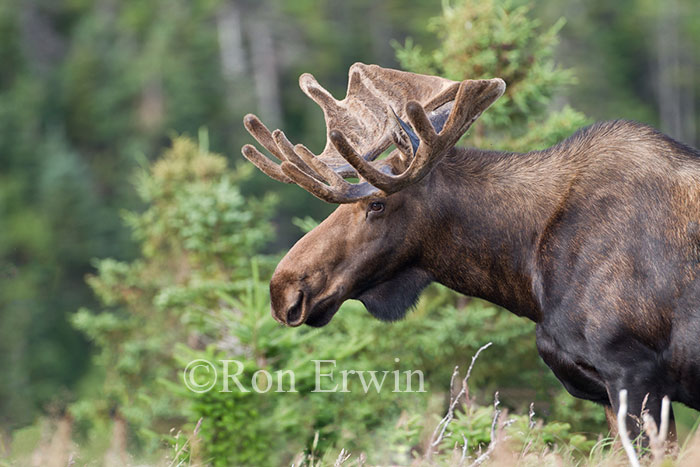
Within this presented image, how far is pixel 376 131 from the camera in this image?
5.37 metres

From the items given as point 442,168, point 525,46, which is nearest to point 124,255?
point 525,46

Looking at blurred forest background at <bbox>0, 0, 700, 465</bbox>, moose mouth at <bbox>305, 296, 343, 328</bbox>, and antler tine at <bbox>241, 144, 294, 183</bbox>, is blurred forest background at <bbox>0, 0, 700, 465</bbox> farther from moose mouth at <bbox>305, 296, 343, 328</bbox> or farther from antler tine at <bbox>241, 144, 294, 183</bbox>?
antler tine at <bbox>241, 144, 294, 183</bbox>

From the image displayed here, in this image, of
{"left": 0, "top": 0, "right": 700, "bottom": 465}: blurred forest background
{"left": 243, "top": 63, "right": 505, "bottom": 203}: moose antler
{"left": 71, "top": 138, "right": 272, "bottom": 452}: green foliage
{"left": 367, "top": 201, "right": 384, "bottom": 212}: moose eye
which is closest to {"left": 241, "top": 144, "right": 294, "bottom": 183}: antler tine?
{"left": 243, "top": 63, "right": 505, "bottom": 203}: moose antler

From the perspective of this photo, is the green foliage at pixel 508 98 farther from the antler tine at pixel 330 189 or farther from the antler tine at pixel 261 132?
the antler tine at pixel 330 189

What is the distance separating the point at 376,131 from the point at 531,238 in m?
1.09

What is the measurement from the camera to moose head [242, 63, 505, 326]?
4.70 meters

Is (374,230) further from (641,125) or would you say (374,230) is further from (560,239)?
(641,125)

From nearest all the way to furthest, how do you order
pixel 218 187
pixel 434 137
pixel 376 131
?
pixel 434 137
pixel 376 131
pixel 218 187

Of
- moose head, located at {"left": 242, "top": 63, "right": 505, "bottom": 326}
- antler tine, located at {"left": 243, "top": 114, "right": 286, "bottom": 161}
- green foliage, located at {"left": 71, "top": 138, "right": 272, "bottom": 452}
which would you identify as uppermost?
antler tine, located at {"left": 243, "top": 114, "right": 286, "bottom": 161}

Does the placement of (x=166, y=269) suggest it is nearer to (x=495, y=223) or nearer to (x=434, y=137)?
(x=495, y=223)

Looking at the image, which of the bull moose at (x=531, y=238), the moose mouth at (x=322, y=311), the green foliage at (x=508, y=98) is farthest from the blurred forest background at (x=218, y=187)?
the bull moose at (x=531, y=238)

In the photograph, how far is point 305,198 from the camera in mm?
43875

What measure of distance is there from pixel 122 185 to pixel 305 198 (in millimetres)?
8518

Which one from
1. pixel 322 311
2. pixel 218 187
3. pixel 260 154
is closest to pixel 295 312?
pixel 322 311
